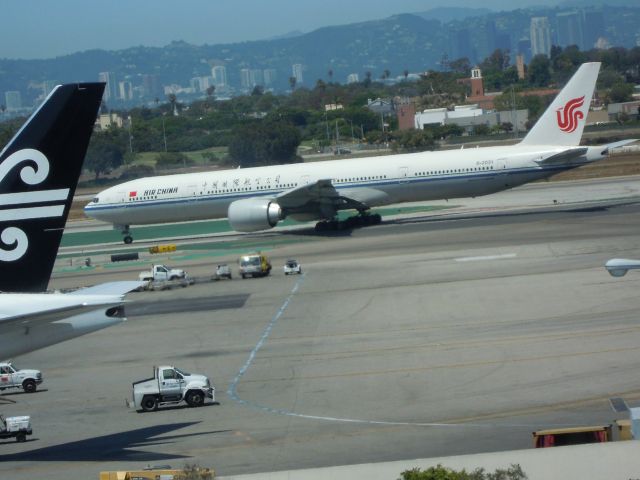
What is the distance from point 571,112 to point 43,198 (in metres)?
40.1

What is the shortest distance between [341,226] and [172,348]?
26738 millimetres

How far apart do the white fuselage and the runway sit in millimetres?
8122

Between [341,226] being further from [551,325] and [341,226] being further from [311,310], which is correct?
[551,325]

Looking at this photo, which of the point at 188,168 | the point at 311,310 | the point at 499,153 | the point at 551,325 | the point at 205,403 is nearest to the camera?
the point at 205,403

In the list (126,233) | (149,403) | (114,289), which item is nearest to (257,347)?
(149,403)

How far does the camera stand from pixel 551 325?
28391 mm

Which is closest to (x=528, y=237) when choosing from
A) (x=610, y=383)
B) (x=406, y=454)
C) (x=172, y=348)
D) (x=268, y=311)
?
(x=268, y=311)

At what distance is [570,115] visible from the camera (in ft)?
175

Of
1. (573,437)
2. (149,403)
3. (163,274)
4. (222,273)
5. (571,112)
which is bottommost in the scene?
(222,273)

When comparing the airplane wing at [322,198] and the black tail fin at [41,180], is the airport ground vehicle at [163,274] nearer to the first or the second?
the airplane wing at [322,198]

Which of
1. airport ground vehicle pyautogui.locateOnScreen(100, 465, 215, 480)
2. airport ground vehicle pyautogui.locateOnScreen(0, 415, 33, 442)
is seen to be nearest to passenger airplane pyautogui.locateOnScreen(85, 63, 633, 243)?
airport ground vehicle pyautogui.locateOnScreen(0, 415, 33, 442)

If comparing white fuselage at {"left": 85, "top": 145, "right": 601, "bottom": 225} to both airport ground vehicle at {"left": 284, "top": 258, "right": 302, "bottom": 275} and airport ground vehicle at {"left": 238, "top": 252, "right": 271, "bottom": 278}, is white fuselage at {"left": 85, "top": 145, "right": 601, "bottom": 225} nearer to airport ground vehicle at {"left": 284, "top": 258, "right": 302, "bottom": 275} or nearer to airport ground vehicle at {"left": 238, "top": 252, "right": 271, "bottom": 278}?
airport ground vehicle at {"left": 238, "top": 252, "right": 271, "bottom": 278}

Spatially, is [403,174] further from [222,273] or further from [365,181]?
[222,273]

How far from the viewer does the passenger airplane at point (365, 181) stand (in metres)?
52.4
